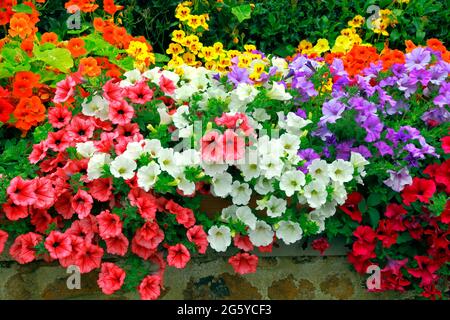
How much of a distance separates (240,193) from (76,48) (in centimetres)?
115

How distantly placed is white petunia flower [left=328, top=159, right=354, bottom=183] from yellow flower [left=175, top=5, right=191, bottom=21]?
5.65ft

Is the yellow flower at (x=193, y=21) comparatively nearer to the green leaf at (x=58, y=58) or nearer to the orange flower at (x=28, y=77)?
the green leaf at (x=58, y=58)

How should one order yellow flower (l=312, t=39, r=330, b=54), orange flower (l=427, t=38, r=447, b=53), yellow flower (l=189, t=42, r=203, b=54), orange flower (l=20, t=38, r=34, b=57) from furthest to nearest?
yellow flower (l=312, t=39, r=330, b=54), yellow flower (l=189, t=42, r=203, b=54), orange flower (l=427, t=38, r=447, b=53), orange flower (l=20, t=38, r=34, b=57)

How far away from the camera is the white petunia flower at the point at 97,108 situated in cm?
280

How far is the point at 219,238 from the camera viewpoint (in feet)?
8.52

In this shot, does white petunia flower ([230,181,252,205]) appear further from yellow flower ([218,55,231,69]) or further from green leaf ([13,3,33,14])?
green leaf ([13,3,33,14])

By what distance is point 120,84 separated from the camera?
9.68 feet

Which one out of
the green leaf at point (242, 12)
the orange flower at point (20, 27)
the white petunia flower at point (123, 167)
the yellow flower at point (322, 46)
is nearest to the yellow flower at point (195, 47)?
the green leaf at point (242, 12)

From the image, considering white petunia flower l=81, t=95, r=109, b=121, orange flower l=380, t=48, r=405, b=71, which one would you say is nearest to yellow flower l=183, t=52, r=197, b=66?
orange flower l=380, t=48, r=405, b=71

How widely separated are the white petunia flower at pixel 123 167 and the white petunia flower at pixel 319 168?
66cm

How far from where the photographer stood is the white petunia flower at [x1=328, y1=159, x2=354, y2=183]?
102 inches
